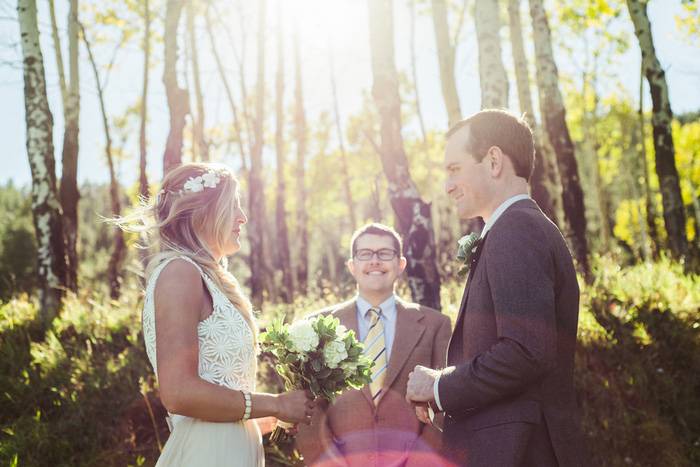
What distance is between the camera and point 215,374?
2.49 m

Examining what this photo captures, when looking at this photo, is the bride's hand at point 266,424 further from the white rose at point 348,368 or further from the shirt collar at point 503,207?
the shirt collar at point 503,207

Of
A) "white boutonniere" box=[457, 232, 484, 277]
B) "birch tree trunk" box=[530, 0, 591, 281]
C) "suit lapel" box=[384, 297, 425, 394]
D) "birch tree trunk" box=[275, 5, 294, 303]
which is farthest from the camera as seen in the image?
"birch tree trunk" box=[275, 5, 294, 303]

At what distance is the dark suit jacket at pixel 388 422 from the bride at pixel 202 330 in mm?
799

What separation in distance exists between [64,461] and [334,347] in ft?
15.1

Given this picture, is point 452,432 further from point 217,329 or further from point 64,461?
point 64,461

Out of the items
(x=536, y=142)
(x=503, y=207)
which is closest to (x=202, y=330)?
(x=503, y=207)

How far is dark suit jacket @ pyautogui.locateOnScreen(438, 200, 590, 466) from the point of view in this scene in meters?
1.97

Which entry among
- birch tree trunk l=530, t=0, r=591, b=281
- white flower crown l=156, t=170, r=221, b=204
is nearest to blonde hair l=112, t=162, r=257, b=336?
white flower crown l=156, t=170, r=221, b=204

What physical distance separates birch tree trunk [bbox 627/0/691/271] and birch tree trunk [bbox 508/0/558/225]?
1.95 m

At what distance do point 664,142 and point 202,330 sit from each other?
964cm

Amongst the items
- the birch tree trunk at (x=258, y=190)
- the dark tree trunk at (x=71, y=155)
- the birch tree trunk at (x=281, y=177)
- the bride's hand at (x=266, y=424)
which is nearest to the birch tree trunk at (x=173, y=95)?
the dark tree trunk at (x=71, y=155)

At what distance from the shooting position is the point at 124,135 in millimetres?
21781

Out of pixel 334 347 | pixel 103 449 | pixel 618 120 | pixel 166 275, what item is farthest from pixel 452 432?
pixel 618 120

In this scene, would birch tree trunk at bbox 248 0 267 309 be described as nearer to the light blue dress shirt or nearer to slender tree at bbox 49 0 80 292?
slender tree at bbox 49 0 80 292
